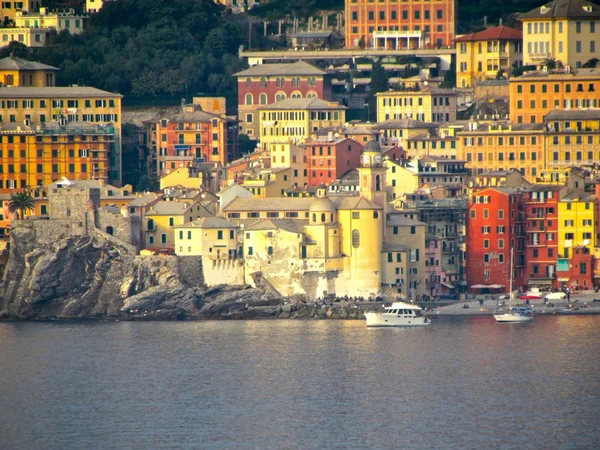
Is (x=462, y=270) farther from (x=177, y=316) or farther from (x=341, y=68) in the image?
(x=341, y=68)

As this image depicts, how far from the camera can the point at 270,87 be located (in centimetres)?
17238

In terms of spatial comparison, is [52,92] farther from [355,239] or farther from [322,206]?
[355,239]

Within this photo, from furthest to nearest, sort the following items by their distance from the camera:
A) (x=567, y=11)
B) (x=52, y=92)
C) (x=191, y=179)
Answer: (x=567, y=11) → (x=52, y=92) → (x=191, y=179)

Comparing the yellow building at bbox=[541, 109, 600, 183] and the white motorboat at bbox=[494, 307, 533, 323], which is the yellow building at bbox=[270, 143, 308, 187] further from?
the white motorboat at bbox=[494, 307, 533, 323]

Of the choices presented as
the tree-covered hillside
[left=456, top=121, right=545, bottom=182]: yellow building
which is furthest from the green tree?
[left=456, top=121, right=545, bottom=182]: yellow building

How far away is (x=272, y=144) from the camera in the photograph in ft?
519

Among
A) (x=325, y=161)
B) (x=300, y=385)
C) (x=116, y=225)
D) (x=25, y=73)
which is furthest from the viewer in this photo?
(x=25, y=73)

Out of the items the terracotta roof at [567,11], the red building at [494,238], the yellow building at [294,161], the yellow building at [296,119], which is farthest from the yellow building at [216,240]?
the terracotta roof at [567,11]

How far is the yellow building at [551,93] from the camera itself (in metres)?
162

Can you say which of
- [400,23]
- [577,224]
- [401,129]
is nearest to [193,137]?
[401,129]

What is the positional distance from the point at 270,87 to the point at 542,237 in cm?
3372

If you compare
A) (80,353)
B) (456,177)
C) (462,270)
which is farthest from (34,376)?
(456,177)

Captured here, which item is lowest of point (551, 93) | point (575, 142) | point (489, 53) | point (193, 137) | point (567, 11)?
point (575, 142)

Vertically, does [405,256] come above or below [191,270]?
above
